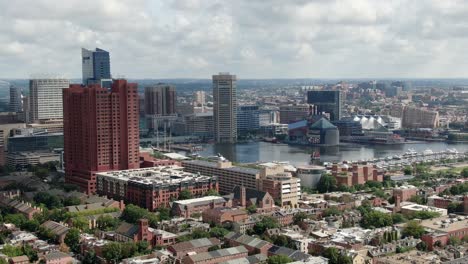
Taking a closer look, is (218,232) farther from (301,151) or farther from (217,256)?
(301,151)

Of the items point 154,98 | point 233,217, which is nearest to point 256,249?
point 233,217

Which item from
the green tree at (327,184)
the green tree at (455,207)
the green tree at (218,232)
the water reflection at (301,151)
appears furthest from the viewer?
the water reflection at (301,151)

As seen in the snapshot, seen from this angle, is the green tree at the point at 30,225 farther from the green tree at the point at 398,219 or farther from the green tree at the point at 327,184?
the green tree at the point at 327,184

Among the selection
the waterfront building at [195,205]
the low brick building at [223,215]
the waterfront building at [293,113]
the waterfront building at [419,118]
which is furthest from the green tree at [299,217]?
the waterfront building at [293,113]

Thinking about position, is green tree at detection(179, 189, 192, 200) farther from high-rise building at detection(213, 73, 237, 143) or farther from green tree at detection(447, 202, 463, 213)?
high-rise building at detection(213, 73, 237, 143)

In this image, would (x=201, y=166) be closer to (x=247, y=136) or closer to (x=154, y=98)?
(x=247, y=136)
